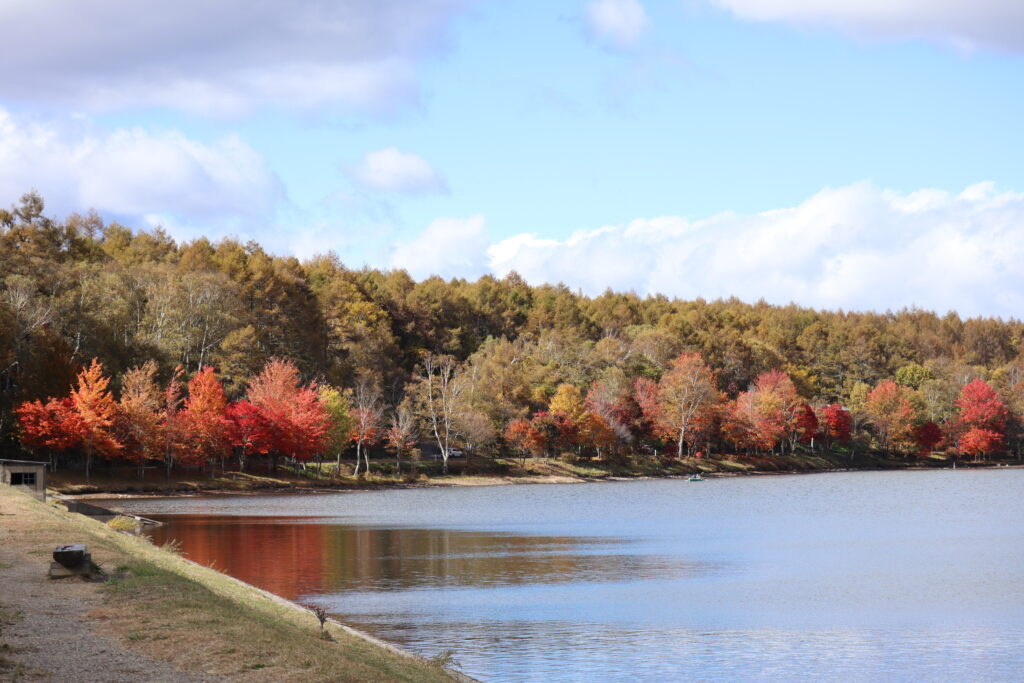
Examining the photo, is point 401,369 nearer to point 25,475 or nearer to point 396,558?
point 25,475

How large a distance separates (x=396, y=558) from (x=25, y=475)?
18.2 meters

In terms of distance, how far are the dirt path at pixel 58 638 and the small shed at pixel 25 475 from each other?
87.8ft

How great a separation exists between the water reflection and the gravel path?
11.0 m

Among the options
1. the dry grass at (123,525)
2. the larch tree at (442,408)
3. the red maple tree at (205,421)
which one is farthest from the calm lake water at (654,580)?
the larch tree at (442,408)

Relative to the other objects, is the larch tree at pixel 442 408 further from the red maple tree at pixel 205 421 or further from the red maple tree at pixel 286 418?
the red maple tree at pixel 205 421

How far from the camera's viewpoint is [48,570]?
827 inches

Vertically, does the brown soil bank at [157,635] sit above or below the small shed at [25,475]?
below

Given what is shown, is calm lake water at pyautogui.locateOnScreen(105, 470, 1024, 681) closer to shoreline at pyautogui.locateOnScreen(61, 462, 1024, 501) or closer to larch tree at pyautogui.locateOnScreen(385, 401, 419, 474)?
shoreline at pyautogui.locateOnScreen(61, 462, 1024, 501)

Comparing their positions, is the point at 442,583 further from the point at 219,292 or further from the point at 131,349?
the point at 219,292

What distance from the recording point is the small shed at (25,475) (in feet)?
152

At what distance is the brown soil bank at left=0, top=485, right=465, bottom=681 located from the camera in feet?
46.7

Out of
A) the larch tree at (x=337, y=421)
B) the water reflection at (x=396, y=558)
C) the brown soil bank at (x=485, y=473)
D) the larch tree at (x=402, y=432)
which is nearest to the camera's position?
the water reflection at (x=396, y=558)

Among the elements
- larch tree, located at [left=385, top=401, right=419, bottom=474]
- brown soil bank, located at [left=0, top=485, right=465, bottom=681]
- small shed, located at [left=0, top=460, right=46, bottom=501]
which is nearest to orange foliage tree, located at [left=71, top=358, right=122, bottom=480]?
small shed, located at [left=0, top=460, right=46, bottom=501]

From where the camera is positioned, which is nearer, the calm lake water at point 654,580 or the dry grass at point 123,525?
the calm lake water at point 654,580
